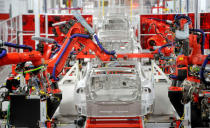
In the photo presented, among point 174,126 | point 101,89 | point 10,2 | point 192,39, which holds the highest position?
point 10,2

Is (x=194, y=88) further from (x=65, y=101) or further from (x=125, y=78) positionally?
(x=65, y=101)

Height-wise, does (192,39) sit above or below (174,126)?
above

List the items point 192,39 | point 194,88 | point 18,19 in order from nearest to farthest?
point 194,88
point 192,39
point 18,19

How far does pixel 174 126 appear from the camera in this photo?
7.99 meters

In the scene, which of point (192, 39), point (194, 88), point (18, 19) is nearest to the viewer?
point (194, 88)

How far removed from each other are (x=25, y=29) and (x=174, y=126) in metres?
10.9

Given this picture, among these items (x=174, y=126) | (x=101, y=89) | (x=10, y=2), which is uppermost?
(x=10, y=2)

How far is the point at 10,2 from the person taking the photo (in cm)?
1744

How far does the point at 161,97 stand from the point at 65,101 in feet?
6.84

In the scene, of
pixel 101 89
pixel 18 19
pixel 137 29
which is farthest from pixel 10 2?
pixel 101 89

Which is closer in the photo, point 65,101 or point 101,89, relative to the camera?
point 101,89

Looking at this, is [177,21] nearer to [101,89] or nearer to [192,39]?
[192,39]

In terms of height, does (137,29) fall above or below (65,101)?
above

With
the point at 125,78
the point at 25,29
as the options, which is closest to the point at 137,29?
the point at 25,29
